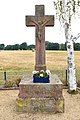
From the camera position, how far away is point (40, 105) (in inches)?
394

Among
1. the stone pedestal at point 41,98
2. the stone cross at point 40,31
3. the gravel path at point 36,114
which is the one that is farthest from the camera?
the stone cross at point 40,31

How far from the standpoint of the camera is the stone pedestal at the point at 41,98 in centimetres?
995

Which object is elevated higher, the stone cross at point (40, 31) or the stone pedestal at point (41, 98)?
the stone cross at point (40, 31)

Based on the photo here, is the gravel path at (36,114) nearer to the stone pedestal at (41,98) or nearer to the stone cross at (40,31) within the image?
the stone pedestal at (41,98)

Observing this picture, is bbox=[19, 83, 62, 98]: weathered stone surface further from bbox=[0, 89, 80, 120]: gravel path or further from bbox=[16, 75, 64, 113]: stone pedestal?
bbox=[0, 89, 80, 120]: gravel path

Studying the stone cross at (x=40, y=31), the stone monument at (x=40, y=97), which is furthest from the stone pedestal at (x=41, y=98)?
the stone cross at (x=40, y=31)

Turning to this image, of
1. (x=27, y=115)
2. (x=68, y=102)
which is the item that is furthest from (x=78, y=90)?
(x=27, y=115)

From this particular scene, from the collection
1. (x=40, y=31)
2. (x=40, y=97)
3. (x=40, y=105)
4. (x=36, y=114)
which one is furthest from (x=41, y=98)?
(x=40, y=31)

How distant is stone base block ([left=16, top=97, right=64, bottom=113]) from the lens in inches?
392

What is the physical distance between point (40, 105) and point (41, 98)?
243mm

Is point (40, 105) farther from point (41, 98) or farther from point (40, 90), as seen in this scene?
point (40, 90)

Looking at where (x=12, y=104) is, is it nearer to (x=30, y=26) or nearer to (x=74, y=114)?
(x=74, y=114)

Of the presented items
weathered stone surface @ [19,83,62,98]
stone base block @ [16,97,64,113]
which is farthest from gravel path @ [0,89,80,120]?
weathered stone surface @ [19,83,62,98]

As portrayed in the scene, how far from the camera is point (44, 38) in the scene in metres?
11.9
